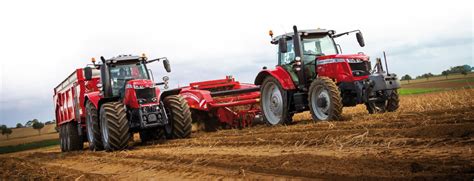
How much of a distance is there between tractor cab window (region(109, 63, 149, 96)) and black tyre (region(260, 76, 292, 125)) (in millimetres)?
2845

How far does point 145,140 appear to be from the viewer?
1341cm

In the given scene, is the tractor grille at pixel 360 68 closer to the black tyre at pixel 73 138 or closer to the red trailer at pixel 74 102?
the red trailer at pixel 74 102

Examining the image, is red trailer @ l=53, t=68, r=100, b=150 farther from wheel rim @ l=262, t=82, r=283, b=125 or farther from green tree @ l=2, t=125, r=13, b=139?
green tree @ l=2, t=125, r=13, b=139

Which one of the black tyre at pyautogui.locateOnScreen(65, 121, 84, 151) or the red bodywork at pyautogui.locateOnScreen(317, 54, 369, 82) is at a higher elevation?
the red bodywork at pyautogui.locateOnScreen(317, 54, 369, 82)

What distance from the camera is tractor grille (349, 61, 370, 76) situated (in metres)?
10.5

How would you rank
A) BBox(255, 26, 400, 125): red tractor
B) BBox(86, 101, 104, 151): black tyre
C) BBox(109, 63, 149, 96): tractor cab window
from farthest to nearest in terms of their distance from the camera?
BBox(109, 63, 149, 96): tractor cab window < BBox(86, 101, 104, 151): black tyre < BBox(255, 26, 400, 125): red tractor

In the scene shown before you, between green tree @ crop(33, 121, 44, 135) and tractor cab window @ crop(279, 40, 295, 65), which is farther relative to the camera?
green tree @ crop(33, 121, 44, 135)

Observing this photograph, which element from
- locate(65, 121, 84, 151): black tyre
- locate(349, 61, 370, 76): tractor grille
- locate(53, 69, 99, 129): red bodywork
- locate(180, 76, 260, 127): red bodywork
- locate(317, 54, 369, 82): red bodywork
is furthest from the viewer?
locate(65, 121, 84, 151): black tyre

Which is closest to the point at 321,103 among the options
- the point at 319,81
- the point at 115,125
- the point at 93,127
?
Answer: the point at 319,81

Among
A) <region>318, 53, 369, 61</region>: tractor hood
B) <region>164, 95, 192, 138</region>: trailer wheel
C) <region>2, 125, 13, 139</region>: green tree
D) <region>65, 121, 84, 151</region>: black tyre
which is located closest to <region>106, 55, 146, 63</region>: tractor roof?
<region>164, 95, 192, 138</region>: trailer wheel

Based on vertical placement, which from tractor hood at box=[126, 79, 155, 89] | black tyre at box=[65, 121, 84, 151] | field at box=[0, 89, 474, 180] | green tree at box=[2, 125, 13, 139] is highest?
green tree at box=[2, 125, 13, 139]

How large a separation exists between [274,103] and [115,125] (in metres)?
3.71

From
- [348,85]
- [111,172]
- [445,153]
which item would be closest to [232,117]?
[348,85]

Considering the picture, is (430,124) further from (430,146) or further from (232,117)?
(232,117)
